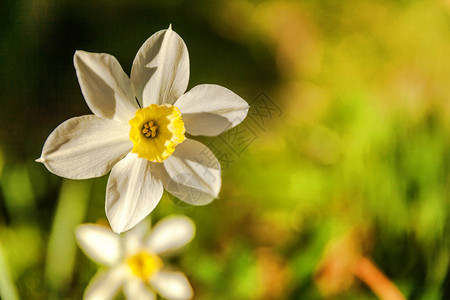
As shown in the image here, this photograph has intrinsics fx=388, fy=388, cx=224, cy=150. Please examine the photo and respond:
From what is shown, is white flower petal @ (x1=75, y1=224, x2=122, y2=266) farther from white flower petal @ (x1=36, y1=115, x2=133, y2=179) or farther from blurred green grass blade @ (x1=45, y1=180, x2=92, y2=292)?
white flower petal @ (x1=36, y1=115, x2=133, y2=179)

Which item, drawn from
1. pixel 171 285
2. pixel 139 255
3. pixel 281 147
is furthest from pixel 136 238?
pixel 281 147

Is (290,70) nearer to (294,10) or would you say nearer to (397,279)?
(294,10)

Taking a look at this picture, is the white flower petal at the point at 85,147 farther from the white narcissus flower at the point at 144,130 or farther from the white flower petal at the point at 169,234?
the white flower petal at the point at 169,234

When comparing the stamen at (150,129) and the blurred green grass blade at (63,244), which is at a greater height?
the stamen at (150,129)

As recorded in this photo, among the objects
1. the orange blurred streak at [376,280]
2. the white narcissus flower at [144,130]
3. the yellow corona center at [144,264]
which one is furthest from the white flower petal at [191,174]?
the orange blurred streak at [376,280]

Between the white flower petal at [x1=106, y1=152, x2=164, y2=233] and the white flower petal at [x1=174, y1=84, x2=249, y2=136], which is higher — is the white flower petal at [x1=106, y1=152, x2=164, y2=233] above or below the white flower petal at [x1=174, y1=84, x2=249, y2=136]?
below

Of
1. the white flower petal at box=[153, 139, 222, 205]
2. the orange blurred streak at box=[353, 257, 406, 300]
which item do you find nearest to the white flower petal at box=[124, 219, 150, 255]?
the white flower petal at box=[153, 139, 222, 205]

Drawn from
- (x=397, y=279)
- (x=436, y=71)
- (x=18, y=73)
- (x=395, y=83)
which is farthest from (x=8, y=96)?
(x=436, y=71)
